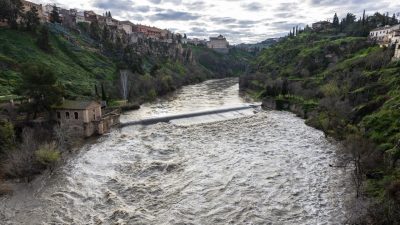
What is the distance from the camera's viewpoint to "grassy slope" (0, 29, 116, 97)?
6412cm

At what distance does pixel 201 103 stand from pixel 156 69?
1360 inches

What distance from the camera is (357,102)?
50.6 meters

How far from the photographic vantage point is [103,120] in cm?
4847

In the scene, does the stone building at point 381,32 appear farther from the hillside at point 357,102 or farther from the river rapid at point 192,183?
the river rapid at point 192,183

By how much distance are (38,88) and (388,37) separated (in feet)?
275

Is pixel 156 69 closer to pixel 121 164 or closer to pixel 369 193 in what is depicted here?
pixel 121 164

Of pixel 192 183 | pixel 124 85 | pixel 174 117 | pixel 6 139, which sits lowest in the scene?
pixel 192 183

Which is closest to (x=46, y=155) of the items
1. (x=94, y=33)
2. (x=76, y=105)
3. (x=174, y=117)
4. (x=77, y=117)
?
(x=77, y=117)

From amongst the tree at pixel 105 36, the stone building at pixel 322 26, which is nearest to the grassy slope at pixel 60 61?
the tree at pixel 105 36

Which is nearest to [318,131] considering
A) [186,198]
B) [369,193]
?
[369,193]

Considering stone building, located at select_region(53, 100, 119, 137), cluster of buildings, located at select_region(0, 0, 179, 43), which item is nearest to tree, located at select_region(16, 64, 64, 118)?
stone building, located at select_region(53, 100, 119, 137)

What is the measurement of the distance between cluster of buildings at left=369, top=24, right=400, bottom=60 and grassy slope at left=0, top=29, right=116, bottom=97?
67090 mm

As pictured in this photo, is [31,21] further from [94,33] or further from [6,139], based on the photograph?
[6,139]

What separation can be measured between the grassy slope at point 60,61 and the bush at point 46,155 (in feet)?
83.8
